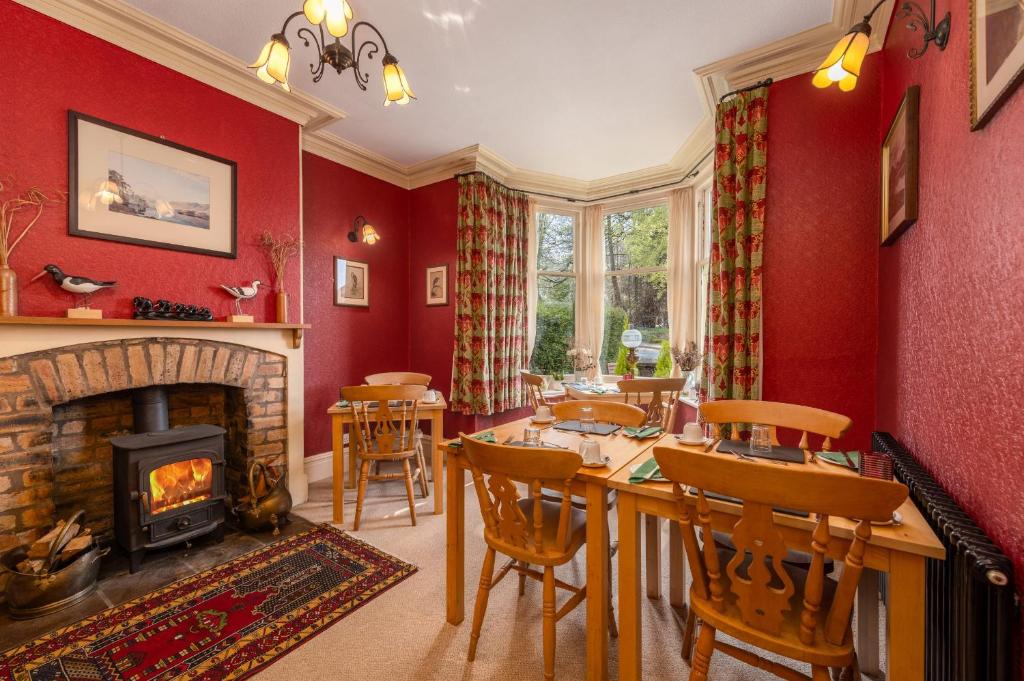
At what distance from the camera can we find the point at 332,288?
3.67 m

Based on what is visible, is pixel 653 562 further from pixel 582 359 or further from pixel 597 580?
pixel 582 359

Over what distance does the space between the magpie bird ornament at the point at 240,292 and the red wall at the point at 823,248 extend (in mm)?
3317

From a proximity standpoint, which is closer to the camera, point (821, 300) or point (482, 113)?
point (821, 300)

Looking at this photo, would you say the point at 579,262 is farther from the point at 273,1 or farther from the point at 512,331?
the point at 273,1

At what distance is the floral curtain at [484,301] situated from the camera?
3.89 meters

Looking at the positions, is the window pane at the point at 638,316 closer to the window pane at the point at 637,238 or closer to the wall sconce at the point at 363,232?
the window pane at the point at 637,238

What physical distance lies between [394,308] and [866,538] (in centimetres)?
398

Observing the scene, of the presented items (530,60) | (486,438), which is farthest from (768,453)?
(530,60)


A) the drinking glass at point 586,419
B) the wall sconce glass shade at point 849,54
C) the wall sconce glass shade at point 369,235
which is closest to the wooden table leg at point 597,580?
the drinking glass at point 586,419

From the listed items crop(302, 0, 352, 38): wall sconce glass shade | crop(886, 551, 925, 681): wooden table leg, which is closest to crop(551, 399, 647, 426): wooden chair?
crop(886, 551, 925, 681): wooden table leg

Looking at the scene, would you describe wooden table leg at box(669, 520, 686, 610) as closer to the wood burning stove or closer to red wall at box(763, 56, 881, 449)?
red wall at box(763, 56, 881, 449)

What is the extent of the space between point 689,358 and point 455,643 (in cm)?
294

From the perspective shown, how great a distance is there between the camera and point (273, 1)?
2062mm

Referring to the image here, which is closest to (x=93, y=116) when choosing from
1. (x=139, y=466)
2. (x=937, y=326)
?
(x=139, y=466)
